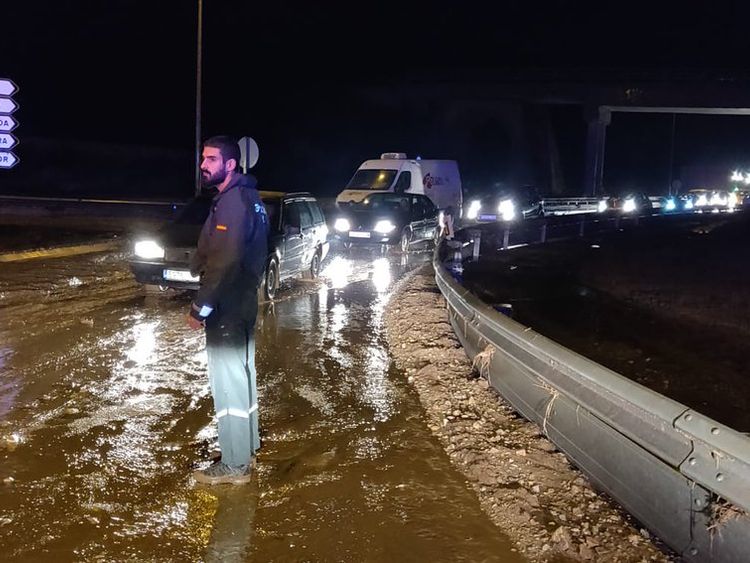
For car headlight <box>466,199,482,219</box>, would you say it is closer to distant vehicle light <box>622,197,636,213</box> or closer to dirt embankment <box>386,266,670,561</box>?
distant vehicle light <box>622,197,636,213</box>

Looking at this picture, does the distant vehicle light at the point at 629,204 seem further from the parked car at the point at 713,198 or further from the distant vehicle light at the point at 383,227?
the distant vehicle light at the point at 383,227

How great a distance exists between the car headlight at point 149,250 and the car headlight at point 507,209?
20.4 meters

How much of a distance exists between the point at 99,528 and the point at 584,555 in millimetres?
2510

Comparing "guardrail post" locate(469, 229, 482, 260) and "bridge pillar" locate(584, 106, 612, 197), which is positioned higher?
"bridge pillar" locate(584, 106, 612, 197)

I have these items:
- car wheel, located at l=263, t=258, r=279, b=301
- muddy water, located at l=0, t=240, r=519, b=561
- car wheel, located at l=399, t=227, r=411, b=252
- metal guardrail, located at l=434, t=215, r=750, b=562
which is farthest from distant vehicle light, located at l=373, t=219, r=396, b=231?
metal guardrail, located at l=434, t=215, r=750, b=562

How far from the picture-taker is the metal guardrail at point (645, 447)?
Result: 3.02 metres

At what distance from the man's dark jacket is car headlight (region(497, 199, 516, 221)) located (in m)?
25.5

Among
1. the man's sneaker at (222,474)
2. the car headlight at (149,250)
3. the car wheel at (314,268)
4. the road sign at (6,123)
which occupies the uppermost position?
the road sign at (6,123)

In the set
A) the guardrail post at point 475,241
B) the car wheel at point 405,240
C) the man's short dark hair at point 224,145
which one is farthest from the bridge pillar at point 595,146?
the man's short dark hair at point 224,145

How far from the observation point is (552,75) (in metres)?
50.4

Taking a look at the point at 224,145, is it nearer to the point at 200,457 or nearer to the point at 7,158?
the point at 200,457

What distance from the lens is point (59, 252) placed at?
15.5 m

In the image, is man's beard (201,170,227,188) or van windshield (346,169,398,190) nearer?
man's beard (201,170,227,188)

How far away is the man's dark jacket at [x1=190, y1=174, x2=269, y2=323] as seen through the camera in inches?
164
